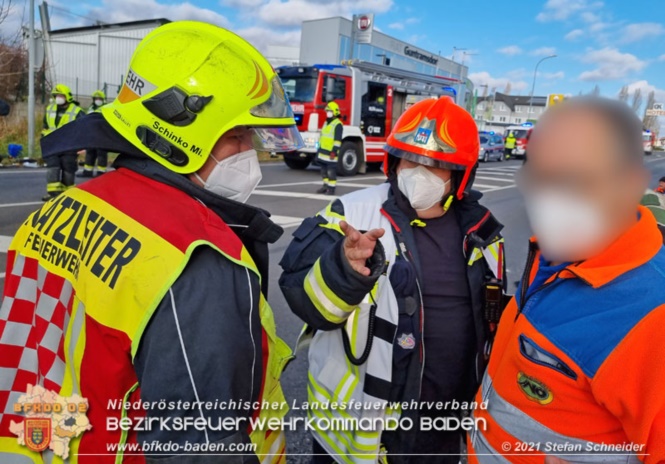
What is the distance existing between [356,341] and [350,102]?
1308 centimetres

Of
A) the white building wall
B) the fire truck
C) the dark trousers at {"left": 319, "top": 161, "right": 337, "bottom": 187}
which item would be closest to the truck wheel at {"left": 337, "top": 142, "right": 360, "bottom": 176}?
the fire truck

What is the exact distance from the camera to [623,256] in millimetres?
1104

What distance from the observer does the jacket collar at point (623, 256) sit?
109 centimetres

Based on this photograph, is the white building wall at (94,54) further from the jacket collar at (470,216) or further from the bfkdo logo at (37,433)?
the bfkdo logo at (37,433)

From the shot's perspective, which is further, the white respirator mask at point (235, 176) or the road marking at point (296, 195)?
the road marking at point (296, 195)

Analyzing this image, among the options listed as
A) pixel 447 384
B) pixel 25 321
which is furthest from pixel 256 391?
pixel 447 384

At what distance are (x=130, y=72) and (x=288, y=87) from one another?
13.2 metres

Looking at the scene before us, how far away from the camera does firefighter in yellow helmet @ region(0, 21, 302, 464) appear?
99 cm

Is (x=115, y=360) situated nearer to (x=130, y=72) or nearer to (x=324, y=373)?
(x=130, y=72)

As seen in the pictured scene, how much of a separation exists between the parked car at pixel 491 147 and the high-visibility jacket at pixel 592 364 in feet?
76.9

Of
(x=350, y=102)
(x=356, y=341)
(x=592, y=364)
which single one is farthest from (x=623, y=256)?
(x=350, y=102)

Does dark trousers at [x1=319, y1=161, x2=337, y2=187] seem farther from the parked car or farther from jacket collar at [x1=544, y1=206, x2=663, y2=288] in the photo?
the parked car

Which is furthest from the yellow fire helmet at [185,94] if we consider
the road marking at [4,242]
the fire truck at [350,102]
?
the fire truck at [350,102]

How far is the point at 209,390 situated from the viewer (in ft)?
3.25
